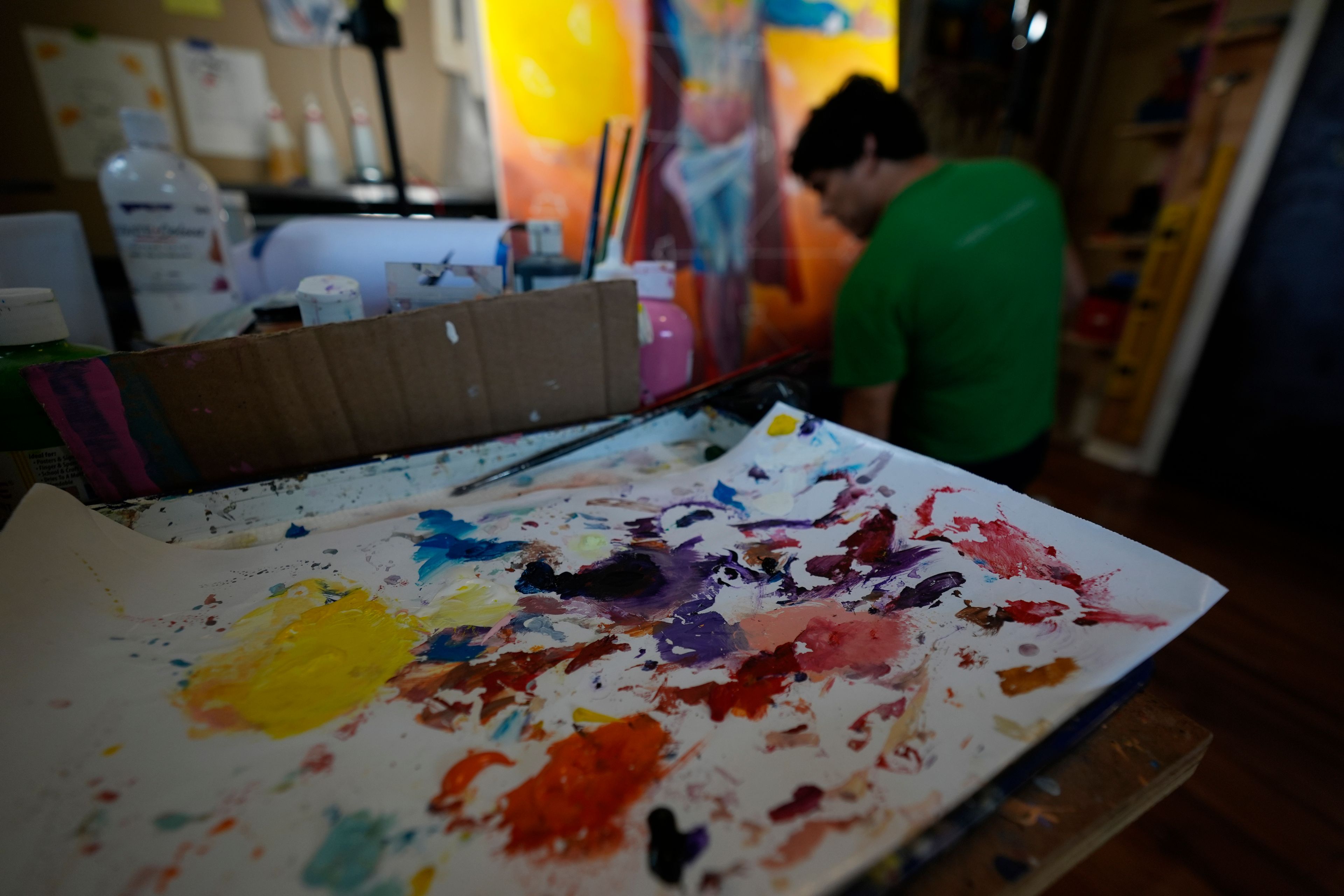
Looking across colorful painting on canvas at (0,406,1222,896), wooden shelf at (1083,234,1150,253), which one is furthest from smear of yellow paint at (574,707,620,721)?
wooden shelf at (1083,234,1150,253)

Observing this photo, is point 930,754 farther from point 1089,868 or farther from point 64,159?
point 64,159

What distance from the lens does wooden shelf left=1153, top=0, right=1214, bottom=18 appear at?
2.02m

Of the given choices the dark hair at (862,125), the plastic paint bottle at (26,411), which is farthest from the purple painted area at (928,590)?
the dark hair at (862,125)

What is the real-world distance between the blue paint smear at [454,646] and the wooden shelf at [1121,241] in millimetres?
2817

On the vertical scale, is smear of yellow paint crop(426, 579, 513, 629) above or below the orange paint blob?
below

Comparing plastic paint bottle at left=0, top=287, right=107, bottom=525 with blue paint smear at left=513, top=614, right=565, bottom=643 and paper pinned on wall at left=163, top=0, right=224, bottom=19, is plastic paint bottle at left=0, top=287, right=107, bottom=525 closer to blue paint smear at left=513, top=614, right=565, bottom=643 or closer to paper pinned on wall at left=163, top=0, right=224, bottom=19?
blue paint smear at left=513, top=614, right=565, bottom=643

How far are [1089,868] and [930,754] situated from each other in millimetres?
993

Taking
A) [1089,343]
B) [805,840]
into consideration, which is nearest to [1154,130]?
[1089,343]

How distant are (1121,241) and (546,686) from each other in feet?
9.36

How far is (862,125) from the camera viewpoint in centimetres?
122

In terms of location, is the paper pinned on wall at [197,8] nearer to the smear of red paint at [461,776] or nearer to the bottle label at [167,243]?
the bottle label at [167,243]

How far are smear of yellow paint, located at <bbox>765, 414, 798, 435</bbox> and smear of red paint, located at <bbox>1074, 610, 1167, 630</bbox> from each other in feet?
1.05

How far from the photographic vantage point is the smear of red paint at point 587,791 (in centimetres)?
26

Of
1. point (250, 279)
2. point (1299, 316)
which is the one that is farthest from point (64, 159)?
point (1299, 316)
